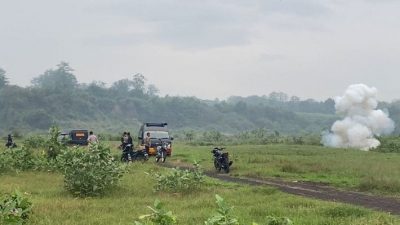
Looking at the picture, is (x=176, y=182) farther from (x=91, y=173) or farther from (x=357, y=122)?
(x=357, y=122)

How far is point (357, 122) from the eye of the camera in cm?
6116

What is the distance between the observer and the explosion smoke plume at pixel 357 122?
5934cm

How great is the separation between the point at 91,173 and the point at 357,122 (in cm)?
4928

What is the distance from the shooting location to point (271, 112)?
574ft

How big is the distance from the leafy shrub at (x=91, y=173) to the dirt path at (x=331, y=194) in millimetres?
6664

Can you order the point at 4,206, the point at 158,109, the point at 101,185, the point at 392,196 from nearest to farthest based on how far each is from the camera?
the point at 4,206
the point at 101,185
the point at 392,196
the point at 158,109

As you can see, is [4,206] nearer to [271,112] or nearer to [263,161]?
[263,161]

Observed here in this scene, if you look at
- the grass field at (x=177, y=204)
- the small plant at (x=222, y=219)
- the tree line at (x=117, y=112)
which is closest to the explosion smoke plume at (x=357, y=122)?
the grass field at (x=177, y=204)

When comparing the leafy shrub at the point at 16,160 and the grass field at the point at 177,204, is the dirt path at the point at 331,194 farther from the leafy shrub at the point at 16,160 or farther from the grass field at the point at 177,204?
the leafy shrub at the point at 16,160

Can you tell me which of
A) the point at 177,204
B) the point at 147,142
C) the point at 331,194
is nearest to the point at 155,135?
the point at 147,142

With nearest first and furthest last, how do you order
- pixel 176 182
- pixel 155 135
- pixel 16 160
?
pixel 176 182 → pixel 16 160 → pixel 155 135

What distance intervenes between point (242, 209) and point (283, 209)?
1.12 m

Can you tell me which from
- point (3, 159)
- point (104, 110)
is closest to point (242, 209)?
point (3, 159)

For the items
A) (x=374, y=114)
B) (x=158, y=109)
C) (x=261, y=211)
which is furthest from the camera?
(x=158, y=109)
